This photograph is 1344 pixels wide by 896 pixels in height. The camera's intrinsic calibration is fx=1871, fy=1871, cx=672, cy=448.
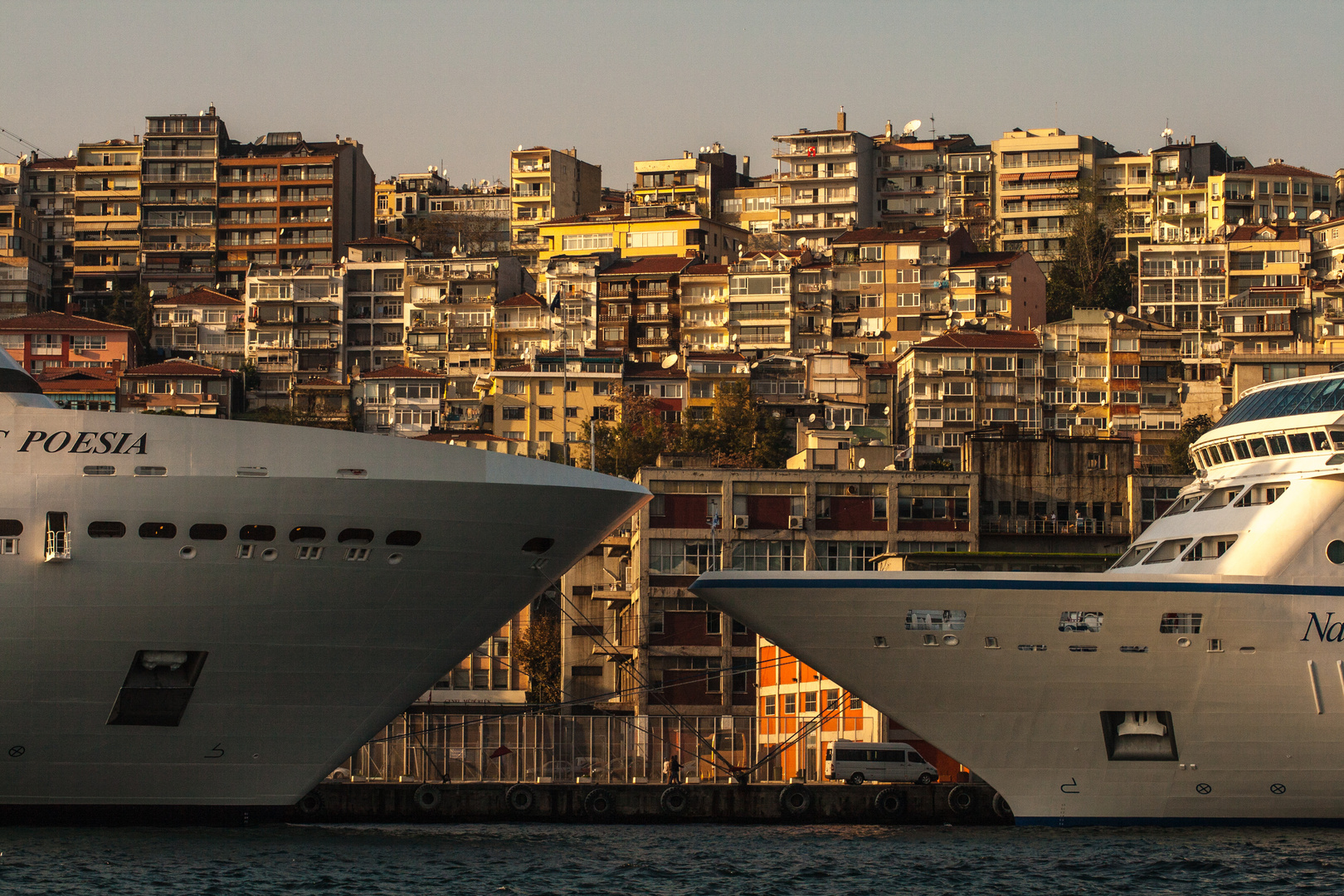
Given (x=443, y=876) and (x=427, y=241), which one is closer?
(x=443, y=876)

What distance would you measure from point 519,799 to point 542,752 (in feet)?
9.44

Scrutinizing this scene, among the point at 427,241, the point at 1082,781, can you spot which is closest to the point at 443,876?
the point at 1082,781

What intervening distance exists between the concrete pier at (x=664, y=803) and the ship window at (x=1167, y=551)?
20.2 feet

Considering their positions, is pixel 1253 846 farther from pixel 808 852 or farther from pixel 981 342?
pixel 981 342

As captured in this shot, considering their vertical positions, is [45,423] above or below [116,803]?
above

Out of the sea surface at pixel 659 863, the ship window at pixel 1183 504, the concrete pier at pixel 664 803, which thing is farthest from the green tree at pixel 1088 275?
the sea surface at pixel 659 863

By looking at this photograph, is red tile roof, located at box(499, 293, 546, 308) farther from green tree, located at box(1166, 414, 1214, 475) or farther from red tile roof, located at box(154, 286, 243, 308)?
green tree, located at box(1166, 414, 1214, 475)

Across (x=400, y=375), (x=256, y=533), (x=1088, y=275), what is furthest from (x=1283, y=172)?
(x=256, y=533)

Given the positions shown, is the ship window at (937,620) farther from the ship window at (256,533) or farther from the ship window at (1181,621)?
the ship window at (256,533)

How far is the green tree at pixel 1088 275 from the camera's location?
105 m

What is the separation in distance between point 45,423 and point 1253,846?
21075 millimetres

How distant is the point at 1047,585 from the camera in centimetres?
3300

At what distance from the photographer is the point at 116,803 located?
30.4 meters

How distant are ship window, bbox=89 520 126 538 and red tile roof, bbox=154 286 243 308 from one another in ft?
264
